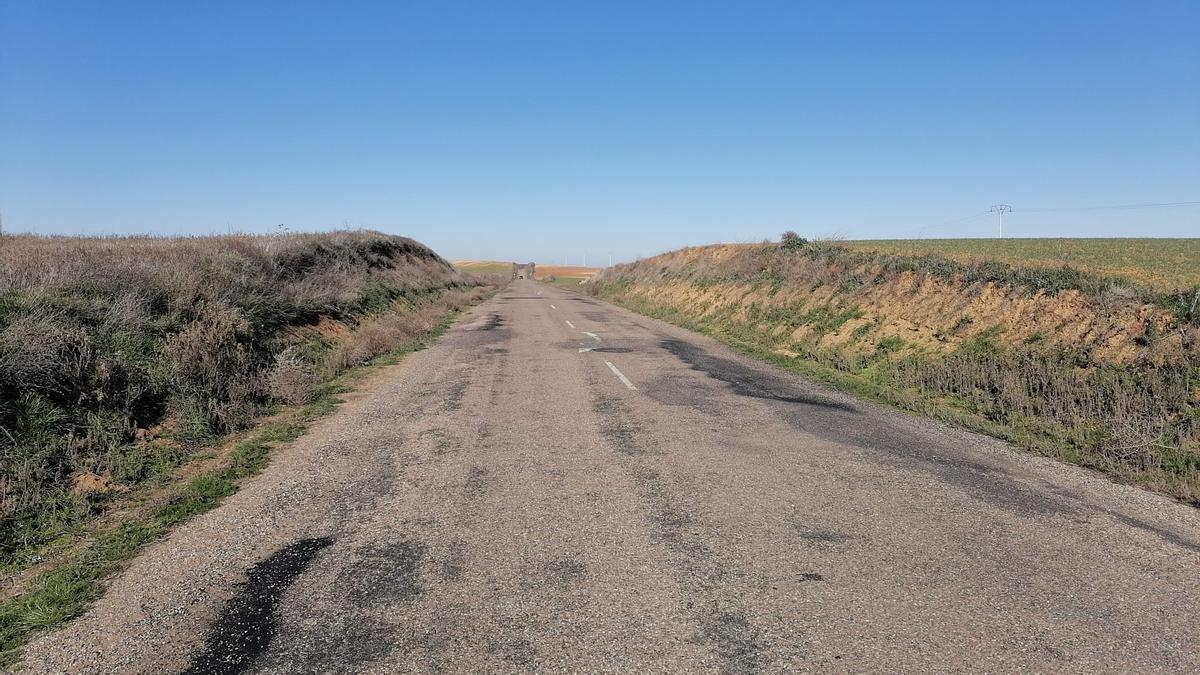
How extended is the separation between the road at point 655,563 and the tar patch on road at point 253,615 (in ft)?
0.06

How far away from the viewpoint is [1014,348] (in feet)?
36.5

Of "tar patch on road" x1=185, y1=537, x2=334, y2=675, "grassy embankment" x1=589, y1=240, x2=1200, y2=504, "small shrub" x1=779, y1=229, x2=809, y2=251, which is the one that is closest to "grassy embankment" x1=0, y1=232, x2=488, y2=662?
"tar patch on road" x1=185, y1=537, x2=334, y2=675

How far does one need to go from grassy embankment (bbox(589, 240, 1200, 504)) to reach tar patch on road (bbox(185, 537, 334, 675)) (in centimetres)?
732

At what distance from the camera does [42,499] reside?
18.1 feet

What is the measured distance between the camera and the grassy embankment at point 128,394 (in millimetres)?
4879

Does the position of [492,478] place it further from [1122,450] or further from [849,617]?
[1122,450]

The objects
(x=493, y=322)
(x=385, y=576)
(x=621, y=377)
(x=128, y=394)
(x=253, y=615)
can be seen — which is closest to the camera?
(x=253, y=615)

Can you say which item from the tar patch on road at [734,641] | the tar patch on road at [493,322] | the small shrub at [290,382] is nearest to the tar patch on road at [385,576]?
the tar patch on road at [734,641]

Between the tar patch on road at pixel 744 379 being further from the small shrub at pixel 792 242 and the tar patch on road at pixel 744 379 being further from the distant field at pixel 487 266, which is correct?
the distant field at pixel 487 266

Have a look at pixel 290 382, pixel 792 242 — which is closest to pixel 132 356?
pixel 290 382

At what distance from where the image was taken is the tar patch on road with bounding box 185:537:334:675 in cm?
335

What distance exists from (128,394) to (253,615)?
5.18 metres

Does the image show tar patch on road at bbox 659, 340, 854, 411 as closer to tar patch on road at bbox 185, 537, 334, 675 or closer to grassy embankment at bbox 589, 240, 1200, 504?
grassy embankment at bbox 589, 240, 1200, 504

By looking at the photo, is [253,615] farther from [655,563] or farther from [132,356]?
[132,356]
